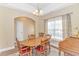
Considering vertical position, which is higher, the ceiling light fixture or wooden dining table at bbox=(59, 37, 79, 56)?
the ceiling light fixture

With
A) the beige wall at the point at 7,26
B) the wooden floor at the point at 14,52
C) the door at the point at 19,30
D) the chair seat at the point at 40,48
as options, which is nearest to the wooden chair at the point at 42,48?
the chair seat at the point at 40,48

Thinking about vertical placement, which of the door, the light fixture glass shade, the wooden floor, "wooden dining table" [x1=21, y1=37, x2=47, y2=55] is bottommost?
the wooden floor

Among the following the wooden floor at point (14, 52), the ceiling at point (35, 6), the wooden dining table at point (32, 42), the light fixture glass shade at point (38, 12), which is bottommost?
the wooden floor at point (14, 52)

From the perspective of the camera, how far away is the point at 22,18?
2.27m

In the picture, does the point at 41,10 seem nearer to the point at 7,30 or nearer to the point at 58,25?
the point at 58,25

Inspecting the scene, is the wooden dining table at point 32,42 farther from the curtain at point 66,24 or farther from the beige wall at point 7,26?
the curtain at point 66,24

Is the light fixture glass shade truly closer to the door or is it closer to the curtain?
the door

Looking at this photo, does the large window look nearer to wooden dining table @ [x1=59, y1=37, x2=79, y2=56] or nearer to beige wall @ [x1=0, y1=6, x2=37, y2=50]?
wooden dining table @ [x1=59, y1=37, x2=79, y2=56]

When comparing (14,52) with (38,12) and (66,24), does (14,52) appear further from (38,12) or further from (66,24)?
(66,24)

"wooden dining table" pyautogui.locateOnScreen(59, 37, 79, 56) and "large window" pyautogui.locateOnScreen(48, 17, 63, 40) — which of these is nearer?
"wooden dining table" pyautogui.locateOnScreen(59, 37, 79, 56)

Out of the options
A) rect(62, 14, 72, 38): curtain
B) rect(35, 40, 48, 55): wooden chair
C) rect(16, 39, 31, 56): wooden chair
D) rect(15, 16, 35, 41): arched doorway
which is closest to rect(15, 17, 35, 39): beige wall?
rect(15, 16, 35, 41): arched doorway

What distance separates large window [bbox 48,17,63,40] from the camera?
2297mm

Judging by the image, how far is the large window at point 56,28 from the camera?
2.30 meters

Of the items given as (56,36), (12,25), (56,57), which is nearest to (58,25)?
(56,36)
